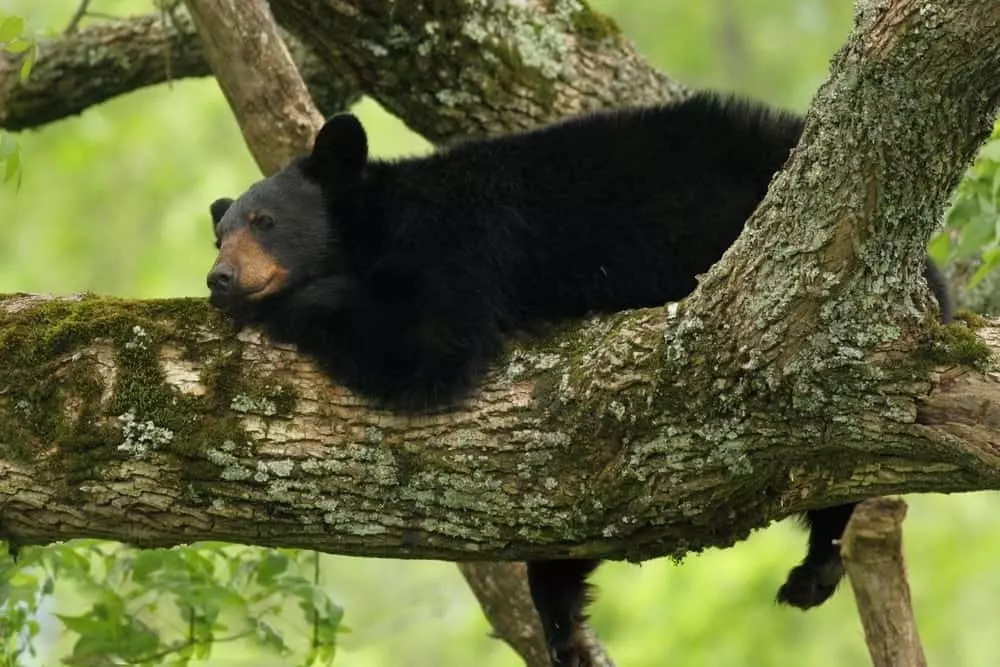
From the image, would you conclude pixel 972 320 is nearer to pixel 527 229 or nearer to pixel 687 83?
pixel 527 229

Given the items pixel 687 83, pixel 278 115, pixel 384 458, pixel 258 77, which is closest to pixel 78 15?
pixel 258 77

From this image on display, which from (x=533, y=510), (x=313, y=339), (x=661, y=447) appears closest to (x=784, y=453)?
(x=661, y=447)

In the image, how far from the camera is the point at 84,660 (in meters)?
4.98

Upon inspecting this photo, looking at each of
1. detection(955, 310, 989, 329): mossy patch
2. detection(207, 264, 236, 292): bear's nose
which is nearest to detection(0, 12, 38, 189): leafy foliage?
detection(207, 264, 236, 292): bear's nose

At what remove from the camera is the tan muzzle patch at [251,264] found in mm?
5039

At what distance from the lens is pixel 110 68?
7086 millimetres

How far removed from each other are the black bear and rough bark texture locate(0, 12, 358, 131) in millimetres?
1769

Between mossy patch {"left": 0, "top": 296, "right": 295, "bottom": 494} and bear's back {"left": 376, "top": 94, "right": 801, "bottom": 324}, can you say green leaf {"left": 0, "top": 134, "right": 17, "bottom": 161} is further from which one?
bear's back {"left": 376, "top": 94, "right": 801, "bottom": 324}

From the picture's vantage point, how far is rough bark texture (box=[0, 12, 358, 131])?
23.0 feet

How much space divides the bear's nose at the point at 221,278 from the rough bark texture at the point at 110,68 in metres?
2.28

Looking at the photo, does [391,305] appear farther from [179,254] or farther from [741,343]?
[179,254]

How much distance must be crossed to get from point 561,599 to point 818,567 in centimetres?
106

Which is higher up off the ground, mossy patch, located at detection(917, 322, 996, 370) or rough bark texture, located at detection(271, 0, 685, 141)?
rough bark texture, located at detection(271, 0, 685, 141)

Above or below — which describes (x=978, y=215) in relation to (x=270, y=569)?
above
